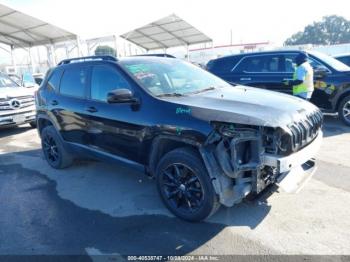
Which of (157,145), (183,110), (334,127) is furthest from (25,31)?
(183,110)

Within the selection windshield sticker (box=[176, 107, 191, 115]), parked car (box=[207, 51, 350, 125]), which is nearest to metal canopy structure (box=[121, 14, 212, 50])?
parked car (box=[207, 51, 350, 125])

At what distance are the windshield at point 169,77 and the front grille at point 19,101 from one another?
5.72m

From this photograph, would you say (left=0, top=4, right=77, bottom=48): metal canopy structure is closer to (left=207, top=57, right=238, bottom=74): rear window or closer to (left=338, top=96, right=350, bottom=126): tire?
(left=207, top=57, right=238, bottom=74): rear window

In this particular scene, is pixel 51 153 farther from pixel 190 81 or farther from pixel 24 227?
pixel 190 81

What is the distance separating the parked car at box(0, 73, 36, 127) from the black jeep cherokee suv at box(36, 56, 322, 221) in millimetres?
4360

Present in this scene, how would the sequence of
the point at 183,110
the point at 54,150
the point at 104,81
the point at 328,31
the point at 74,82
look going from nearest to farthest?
the point at 183,110 < the point at 104,81 < the point at 74,82 < the point at 54,150 < the point at 328,31

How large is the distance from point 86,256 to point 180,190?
3.88 feet

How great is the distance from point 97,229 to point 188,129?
155cm

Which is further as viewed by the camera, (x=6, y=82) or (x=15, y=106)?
(x=6, y=82)

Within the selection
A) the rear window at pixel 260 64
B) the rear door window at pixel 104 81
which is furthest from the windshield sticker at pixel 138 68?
the rear window at pixel 260 64

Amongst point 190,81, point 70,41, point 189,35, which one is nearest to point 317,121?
point 190,81

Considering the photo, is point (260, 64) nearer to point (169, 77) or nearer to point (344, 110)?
point (344, 110)

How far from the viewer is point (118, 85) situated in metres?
4.07

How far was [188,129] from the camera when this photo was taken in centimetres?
321
